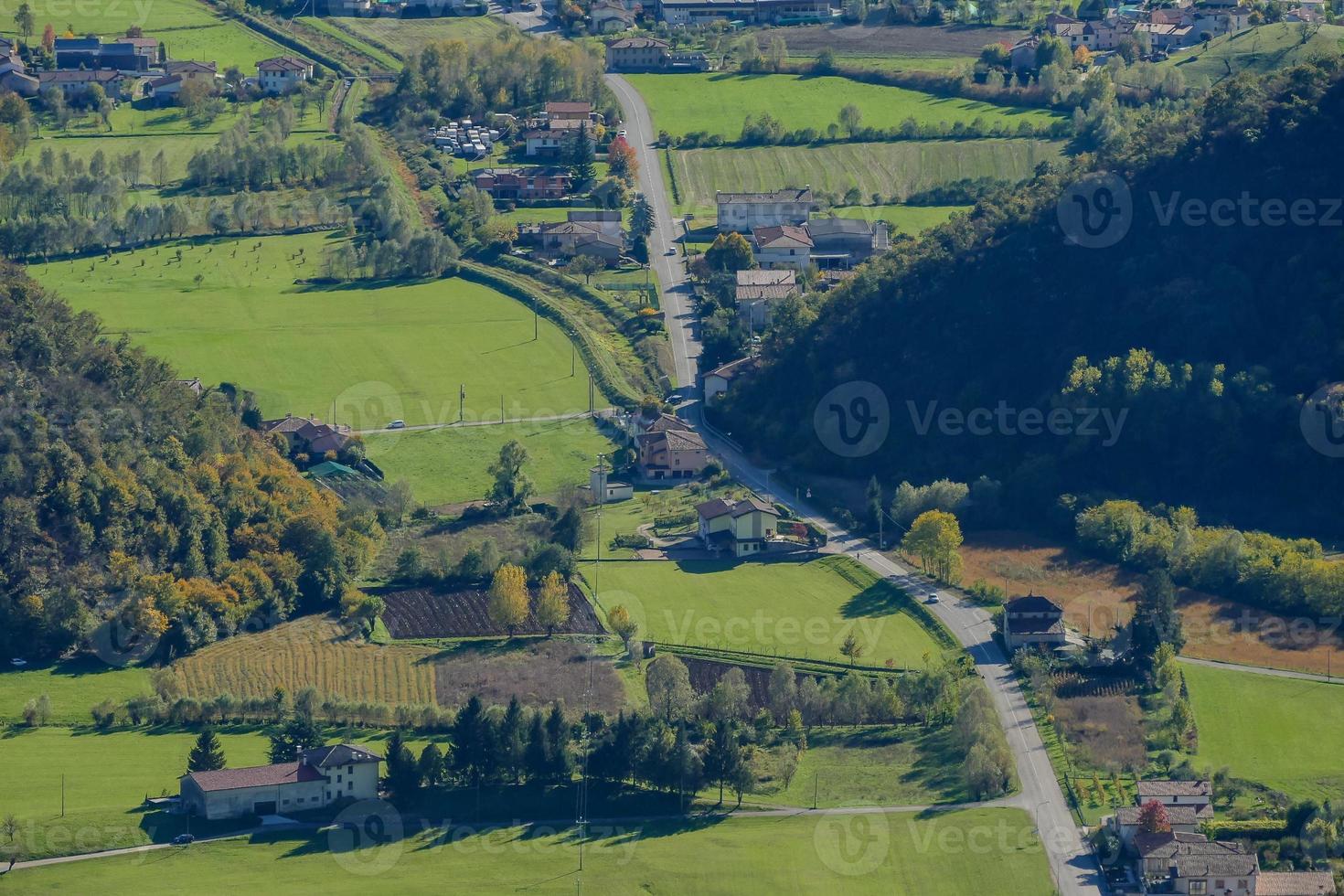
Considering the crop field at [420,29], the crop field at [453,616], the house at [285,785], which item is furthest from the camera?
the crop field at [420,29]

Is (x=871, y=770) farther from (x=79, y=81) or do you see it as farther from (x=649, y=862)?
(x=79, y=81)

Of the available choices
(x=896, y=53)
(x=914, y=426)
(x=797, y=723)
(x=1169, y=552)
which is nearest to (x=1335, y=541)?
(x=1169, y=552)

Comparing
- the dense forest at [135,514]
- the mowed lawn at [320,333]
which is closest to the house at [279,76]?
the mowed lawn at [320,333]

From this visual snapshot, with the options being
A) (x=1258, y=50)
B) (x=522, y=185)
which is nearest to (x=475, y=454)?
(x=522, y=185)

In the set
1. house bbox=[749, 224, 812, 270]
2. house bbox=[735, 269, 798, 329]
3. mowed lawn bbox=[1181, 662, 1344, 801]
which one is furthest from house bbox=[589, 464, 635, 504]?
mowed lawn bbox=[1181, 662, 1344, 801]

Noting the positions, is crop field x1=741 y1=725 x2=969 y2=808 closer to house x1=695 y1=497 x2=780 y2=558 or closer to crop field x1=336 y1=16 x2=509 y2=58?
house x1=695 y1=497 x2=780 y2=558

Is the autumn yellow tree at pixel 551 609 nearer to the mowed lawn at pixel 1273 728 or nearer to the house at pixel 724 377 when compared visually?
the mowed lawn at pixel 1273 728

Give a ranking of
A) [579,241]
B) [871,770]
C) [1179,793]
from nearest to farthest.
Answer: [1179,793] < [871,770] < [579,241]
